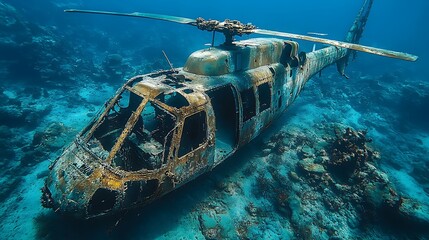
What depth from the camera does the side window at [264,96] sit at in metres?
8.37

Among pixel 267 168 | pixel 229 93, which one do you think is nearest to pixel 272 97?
pixel 229 93

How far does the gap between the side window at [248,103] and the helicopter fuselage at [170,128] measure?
32mm

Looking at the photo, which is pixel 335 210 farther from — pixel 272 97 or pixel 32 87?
pixel 32 87

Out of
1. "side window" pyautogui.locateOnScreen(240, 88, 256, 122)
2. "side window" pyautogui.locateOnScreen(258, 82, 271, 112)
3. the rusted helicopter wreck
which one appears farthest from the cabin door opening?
"side window" pyautogui.locateOnScreen(258, 82, 271, 112)

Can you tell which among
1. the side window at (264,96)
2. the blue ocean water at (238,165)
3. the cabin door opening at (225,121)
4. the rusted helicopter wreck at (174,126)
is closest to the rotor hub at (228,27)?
the rusted helicopter wreck at (174,126)

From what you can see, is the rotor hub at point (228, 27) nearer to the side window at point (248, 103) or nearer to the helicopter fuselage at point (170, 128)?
the helicopter fuselage at point (170, 128)

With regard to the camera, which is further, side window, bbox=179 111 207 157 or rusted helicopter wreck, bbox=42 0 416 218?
side window, bbox=179 111 207 157

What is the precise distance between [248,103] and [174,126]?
3.30 metres

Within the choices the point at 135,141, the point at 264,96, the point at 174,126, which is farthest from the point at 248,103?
the point at 135,141

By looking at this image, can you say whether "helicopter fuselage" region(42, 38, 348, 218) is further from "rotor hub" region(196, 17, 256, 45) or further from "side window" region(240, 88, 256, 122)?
"rotor hub" region(196, 17, 256, 45)

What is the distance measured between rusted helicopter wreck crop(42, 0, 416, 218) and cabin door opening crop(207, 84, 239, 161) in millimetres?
30

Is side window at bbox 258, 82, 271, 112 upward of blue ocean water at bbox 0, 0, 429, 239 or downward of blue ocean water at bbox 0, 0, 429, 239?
upward

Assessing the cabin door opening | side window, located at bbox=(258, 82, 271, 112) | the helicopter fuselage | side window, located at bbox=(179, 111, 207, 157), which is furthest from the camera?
side window, located at bbox=(258, 82, 271, 112)

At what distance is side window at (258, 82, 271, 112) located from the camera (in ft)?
27.5
